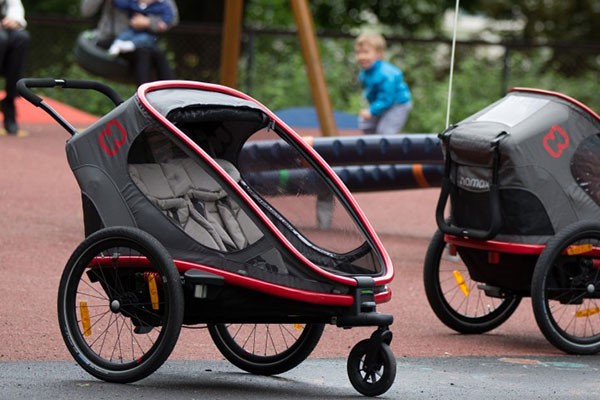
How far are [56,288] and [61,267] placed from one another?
2.42ft

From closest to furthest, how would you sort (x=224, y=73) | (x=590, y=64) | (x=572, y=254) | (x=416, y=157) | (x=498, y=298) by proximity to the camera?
(x=572, y=254) < (x=498, y=298) < (x=416, y=157) < (x=224, y=73) < (x=590, y=64)

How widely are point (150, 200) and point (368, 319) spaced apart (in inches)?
44.6

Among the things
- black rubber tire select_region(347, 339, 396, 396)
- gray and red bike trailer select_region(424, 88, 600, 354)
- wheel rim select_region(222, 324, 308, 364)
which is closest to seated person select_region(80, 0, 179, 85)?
gray and red bike trailer select_region(424, 88, 600, 354)

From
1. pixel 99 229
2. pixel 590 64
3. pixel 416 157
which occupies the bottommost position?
pixel 590 64

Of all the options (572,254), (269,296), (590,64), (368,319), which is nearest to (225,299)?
(269,296)

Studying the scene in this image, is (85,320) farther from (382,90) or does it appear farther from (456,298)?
(382,90)

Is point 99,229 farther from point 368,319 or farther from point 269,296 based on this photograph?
point 368,319

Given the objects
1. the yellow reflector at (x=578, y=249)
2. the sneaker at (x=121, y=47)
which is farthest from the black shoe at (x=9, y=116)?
the yellow reflector at (x=578, y=249)

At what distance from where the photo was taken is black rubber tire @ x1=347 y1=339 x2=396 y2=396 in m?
6.70

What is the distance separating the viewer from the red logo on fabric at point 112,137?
6.95m

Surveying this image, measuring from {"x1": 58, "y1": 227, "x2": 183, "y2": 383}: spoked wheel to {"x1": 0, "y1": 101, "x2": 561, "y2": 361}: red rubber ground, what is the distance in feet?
2.18

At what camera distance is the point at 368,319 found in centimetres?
667

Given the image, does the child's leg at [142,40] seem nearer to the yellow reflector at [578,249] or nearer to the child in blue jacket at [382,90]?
the child in blue jacket at [382,90]

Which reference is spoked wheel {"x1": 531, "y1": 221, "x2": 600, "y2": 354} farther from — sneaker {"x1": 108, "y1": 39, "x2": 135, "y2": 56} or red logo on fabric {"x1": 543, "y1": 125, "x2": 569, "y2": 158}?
sneaker {"x1": 108, "y1": 39, "x2": 135, "y2": 56}
